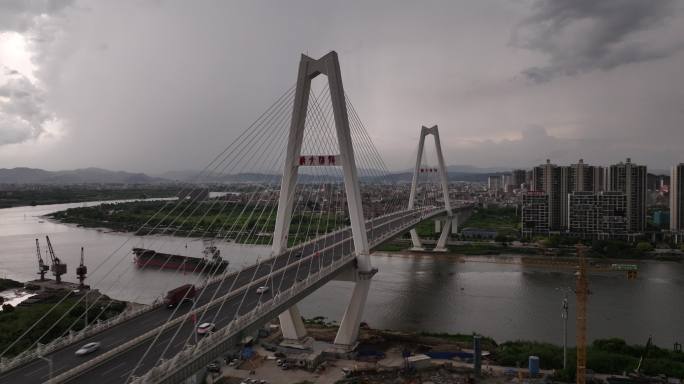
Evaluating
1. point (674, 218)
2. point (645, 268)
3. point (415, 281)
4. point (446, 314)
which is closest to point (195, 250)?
point (415, 281)

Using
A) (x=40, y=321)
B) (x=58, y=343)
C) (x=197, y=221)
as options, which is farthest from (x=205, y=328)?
(x=197, y=221)

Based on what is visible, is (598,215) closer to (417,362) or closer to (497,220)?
(497,220)

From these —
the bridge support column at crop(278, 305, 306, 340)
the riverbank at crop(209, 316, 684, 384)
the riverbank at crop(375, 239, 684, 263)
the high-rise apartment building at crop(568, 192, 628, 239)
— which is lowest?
the riverbank at crop(375, 239, 684, 263)

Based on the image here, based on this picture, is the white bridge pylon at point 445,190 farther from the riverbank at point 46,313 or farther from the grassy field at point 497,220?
the riverbank at point 46,313

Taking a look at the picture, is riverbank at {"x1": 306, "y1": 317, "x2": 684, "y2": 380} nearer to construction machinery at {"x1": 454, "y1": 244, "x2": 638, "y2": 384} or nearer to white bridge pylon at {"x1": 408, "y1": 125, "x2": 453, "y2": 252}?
construction machinery at {"x1": 454, "y1": 244, "x2": 638, "y2": 384}

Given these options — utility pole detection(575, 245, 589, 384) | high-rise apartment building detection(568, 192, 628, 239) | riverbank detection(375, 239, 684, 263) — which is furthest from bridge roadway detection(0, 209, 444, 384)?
high-rise apartment building detection(568, 192, 628, 239)

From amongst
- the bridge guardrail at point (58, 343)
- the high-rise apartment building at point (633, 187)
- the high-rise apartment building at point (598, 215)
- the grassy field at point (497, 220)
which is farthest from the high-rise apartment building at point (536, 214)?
the bridge guardrail at point (58, 343)

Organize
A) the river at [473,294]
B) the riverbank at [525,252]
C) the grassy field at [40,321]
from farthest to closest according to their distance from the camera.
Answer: the riverbank at [525,252] < the river at [473,294] < the grassy field at [40,321]
